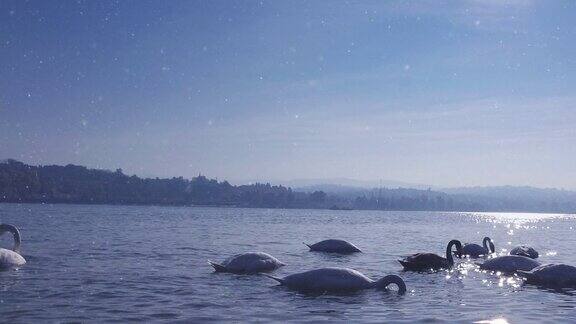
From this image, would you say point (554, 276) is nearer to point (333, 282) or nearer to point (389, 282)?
point (389, 282)

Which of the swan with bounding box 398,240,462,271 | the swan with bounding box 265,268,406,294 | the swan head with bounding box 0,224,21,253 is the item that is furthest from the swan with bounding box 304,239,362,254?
the swan head with bounding box 0,224,21,253

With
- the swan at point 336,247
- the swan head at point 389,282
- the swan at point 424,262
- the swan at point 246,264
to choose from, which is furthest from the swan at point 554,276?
the swan at point 336,247

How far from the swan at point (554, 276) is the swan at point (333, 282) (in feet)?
21.6

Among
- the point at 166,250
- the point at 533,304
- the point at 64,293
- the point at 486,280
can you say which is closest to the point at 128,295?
the point at 64,293

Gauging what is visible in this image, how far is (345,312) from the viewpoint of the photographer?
15.1 meters

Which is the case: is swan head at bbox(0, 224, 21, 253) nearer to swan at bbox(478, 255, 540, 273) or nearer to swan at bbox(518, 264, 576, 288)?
swan at bbox(478, 255, 540, 273)

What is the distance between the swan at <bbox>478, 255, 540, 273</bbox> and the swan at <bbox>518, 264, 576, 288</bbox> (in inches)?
122

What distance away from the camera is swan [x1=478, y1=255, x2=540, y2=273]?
25453 millimetres

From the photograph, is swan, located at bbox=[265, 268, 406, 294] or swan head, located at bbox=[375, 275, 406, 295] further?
swan head, located at bbox=[375, 275, 406, 295]

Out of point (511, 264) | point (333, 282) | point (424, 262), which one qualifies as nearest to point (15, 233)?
point (333, 282)

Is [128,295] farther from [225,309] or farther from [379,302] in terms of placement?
[379,302]

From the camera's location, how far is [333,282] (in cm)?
1850

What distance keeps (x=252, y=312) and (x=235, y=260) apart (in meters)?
8.55

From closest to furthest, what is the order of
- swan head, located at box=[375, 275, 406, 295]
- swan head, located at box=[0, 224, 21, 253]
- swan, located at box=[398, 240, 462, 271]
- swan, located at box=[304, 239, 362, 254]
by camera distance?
swan head, located at box=[375, 275, 406, 295]
swan head, located at box=[0, 224, 21, 253]
swan, located at box=[398, 240, 462, 271]
swan, located at box=[304, 239, 362, 254]
